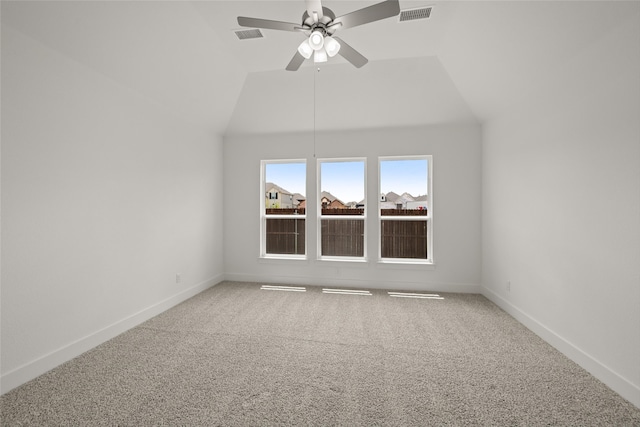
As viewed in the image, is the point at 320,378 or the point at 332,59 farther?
the point at 332,59

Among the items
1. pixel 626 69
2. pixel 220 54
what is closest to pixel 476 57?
pixel 626 69

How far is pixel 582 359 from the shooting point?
2.41 meters

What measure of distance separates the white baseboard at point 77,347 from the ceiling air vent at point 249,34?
3.30 meters

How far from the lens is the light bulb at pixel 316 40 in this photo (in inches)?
79.3

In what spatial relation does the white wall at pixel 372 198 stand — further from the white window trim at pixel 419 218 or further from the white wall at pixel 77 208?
the white wall at pixel 77 208

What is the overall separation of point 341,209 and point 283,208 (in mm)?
1058

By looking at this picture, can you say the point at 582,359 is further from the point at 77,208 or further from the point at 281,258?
the point at 77,208

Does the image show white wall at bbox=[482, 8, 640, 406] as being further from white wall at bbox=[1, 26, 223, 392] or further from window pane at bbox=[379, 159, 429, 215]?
white wall at bbox=[1, 26, 223, 392]

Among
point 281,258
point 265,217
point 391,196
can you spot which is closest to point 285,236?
point 281,258

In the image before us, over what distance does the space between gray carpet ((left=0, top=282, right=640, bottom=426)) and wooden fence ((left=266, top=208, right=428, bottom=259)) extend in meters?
1.49

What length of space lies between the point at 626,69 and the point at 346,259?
3.83 m

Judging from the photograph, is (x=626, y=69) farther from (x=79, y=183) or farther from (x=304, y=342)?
(x=79, y=183)

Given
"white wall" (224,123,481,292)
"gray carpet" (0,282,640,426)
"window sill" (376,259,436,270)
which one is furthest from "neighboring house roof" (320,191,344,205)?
"gray carpet" (0,282,640,426)

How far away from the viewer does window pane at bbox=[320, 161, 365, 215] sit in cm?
491
